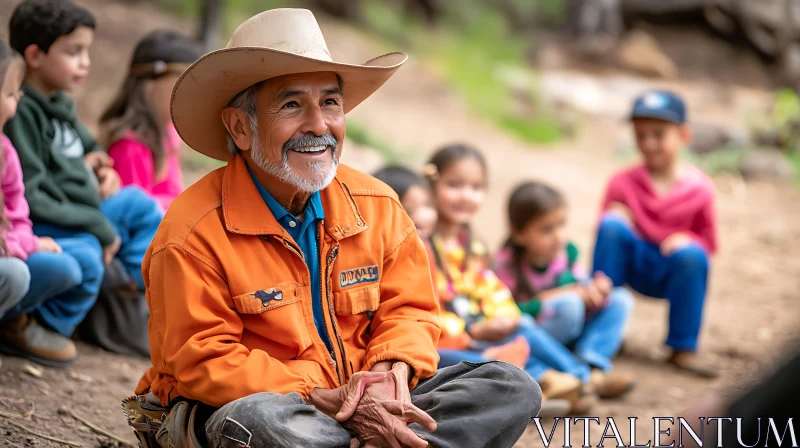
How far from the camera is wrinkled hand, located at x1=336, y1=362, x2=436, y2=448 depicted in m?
2.69

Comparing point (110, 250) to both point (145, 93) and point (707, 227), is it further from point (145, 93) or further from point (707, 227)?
point (707, 227)

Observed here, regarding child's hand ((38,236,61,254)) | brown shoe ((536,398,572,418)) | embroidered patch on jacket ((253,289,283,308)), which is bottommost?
brown shoe ((536,398,572,418))

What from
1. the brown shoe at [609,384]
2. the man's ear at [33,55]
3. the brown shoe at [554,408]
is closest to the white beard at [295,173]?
the man's ear at [33,55]

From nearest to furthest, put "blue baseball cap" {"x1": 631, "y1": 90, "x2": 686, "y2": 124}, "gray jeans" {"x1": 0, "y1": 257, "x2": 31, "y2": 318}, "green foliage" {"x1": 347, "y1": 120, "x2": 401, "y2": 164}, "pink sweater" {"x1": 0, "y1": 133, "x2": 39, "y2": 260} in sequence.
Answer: "gray jeans" {"x1": 0, "y1": 257, "x2": 31, "y2": 318}, "pink sweater" {"x1": 0, "y1": 133, "x2": 39, "y2": 260}, "blue baseball cap" {"x1": 631, "y1": 90, "x2": 686, "y2": 124}, "green foliage" {"x1": 347, "y1": 120, "x2": 401, "y2": 164}

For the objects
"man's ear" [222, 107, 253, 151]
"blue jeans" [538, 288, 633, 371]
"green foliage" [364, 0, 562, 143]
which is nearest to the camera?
"man's ear" [222, 107, 253, 151]

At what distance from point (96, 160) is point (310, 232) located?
1553 mm

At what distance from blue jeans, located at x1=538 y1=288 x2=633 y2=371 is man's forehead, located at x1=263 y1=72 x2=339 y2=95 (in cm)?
A: 226

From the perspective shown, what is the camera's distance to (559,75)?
1380 centimetres

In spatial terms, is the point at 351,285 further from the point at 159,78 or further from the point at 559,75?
the point at 559,75

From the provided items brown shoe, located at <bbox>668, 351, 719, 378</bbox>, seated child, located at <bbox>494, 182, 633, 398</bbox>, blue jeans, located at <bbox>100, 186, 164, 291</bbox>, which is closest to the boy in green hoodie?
blue jeans, located at <bbox>100, 186, 164, 291</bbox>

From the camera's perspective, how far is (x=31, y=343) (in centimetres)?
378

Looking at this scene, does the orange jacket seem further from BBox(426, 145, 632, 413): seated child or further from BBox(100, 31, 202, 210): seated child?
BBox(100, 31, 202, 210): seated child

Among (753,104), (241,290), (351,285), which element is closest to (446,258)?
(351,285)

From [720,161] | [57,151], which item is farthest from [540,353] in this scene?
[720,161]
